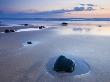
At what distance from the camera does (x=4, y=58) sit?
8.89m

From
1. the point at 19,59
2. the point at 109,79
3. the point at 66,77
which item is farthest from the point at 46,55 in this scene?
the point at 109,79

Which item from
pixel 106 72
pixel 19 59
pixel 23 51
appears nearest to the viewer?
pixel 106 72

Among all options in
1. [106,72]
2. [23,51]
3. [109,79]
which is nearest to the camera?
[109,79]

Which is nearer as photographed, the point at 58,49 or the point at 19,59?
the point at 19,59

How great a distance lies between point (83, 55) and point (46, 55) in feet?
4.92

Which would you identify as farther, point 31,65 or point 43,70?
point 31,65

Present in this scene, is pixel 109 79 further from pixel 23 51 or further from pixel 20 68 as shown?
pixel 23 51

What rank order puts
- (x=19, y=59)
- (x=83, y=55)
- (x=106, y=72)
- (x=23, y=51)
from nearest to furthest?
(x=106, y=72), (x=19, y=59), (x=83, y=55), (x=23, y=51)

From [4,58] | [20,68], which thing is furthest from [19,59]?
[20,68]

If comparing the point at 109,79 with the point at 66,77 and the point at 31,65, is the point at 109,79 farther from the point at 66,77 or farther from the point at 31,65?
the point at 31,65

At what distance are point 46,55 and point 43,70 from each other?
218cm

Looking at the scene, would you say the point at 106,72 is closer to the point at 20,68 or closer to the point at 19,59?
the point at 20,68

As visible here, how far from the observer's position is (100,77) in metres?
6.48

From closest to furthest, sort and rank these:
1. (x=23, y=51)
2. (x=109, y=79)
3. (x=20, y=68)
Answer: (x=109, y=79), (x=20, y=68), (x=23, y=51)
